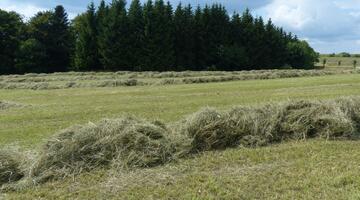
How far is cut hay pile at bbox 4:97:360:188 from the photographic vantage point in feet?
27.3

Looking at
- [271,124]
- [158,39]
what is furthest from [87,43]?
[271,124]

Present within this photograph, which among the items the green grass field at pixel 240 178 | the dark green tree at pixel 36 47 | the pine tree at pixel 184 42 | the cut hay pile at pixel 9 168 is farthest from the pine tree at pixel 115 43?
the cut hay pile at pixel 9 168

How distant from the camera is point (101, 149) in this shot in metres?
8.58

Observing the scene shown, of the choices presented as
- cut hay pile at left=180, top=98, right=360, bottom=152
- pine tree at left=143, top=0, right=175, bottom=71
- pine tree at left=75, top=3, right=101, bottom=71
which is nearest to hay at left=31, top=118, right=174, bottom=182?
cut hay pile at left=180, top=98, right=360, bottom=152

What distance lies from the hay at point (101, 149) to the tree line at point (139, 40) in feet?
195

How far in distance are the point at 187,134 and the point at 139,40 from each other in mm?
60644

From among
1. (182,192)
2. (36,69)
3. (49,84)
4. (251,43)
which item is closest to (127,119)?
(182,192)

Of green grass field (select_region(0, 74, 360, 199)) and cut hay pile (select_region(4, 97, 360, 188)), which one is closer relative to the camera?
green grass field (select_region(0, 74, 360, 199))

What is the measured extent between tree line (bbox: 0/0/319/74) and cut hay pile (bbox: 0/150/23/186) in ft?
197

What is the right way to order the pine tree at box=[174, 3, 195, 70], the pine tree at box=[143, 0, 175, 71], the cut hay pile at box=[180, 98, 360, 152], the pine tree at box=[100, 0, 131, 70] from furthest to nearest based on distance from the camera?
the pine tree at box=[174, 3, 195, 70], the pine tree at box=[143, 0, 175, 71], the pine tree at box=[100, 0, 131, 70], the cut hay pile at box=[180, 98, 360, 152]

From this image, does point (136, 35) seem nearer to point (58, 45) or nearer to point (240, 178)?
point (58, 45)

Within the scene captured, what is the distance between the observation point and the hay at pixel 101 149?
8156 millimetres

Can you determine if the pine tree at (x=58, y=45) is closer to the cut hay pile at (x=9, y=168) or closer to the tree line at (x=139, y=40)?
the tree line at (x=139, y=40)

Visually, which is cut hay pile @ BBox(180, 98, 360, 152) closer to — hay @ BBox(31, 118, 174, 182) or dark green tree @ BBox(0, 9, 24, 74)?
hay @ BBox(31, 118, 174, 182)
